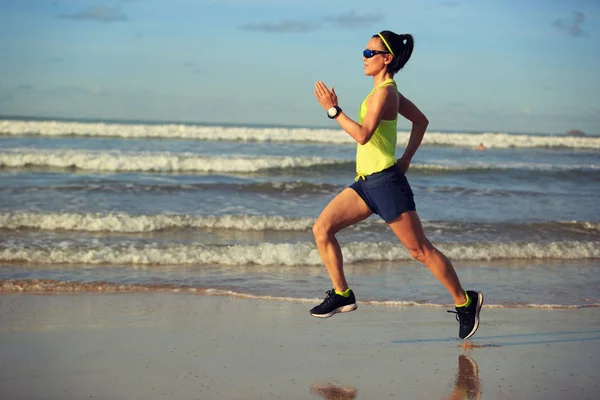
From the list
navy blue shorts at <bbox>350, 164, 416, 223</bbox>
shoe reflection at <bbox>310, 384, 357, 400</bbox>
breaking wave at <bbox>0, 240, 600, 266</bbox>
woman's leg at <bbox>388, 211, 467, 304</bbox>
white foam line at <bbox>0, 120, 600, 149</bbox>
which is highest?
white foam line at <bbox>0, 120, 600, 149</bbox>

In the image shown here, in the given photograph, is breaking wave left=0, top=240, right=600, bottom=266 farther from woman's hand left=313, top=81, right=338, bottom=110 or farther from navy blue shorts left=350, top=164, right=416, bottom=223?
woman's hand left=313, top=81, right=338, bottom=110

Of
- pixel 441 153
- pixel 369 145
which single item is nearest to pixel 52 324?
pixel 369 145

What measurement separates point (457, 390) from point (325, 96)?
1.88 m

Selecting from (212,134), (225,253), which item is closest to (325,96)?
(225,253)

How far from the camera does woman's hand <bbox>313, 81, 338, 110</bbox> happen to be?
183 inches

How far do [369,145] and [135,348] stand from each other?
2022 millimetres

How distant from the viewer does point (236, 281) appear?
7.87 m

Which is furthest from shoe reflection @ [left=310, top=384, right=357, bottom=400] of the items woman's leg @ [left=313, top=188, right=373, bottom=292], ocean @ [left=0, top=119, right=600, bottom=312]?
ocean @ [left=0, top=119, right=600, bottom=312]

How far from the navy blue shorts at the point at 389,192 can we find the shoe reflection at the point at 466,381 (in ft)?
3.40

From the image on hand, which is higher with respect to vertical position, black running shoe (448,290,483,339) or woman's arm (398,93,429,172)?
woman's arm (398,93,429,172)

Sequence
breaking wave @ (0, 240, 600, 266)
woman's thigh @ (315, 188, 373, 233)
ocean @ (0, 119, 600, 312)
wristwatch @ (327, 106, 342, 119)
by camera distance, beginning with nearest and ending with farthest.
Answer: wristwatch @ (327, 106, 342, 119)
woman's thigh @ (315, 188, 373, 233)
ocean @ (0, 119, 600, 312)
breaking wave @ (0, 240, 600, 266)

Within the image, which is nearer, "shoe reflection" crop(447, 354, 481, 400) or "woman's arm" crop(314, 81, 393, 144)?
"shoe reflection" crop(447, 354, 481, 400)

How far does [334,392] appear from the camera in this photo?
4.27 m

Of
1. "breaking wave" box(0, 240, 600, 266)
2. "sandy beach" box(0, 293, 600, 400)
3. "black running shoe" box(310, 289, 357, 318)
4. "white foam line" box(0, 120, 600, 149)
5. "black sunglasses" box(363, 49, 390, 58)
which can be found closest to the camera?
"sandy beach" box(0, 293, 600, 400)
